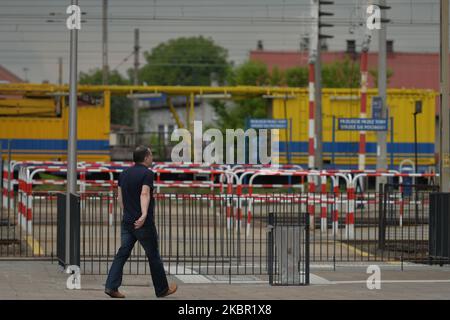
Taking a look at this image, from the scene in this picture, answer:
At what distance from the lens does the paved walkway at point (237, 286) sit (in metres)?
13.0

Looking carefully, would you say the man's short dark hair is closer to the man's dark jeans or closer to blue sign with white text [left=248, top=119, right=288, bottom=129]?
the man's dark jeans

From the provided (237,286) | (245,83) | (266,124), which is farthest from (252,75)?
(237,286)

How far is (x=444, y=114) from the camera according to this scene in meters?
17.6

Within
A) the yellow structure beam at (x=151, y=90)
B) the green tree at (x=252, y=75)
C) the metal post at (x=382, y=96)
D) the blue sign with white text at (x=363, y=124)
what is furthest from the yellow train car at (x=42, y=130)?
the green tree at (x=252, y=75)

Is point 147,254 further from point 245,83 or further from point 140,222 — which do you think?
point 245,83

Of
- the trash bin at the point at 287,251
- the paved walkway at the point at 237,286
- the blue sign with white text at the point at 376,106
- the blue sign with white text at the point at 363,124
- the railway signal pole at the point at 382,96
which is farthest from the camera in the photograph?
the railway signal pole at the point at 382,96

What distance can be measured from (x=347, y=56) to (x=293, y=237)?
64322mm

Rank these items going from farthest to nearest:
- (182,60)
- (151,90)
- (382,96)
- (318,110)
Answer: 1. (182,60)
2. (151,90)
3. (318,110)
4. (382,96)

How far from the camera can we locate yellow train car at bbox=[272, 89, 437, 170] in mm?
42688

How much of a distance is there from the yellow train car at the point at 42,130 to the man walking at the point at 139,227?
96.5ft

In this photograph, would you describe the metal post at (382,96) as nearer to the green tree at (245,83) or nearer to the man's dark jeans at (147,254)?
the man's dark jeans at (147,254)

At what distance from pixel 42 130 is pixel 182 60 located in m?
91.7
